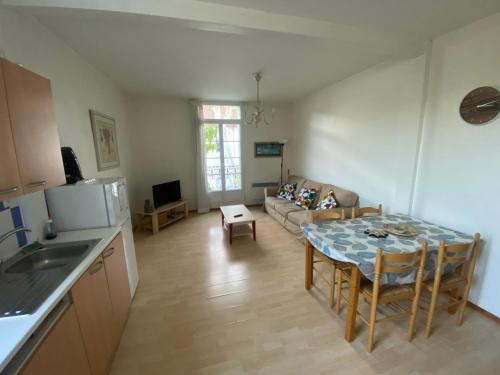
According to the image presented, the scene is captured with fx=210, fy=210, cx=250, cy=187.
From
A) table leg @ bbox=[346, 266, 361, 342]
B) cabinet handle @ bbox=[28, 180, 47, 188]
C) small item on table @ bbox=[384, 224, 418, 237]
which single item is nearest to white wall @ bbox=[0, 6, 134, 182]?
cabinet handle @ bbox=[28, 180, 47, 188]

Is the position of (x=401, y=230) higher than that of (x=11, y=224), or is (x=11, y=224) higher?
(x=11, y=224)

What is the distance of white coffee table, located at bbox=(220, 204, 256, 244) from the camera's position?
3.41 m

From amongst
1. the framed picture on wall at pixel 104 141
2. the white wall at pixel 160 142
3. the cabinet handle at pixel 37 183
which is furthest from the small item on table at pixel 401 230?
the white wall at pixel 160 142

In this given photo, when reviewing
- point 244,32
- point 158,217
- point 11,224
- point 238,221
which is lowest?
point 158,217

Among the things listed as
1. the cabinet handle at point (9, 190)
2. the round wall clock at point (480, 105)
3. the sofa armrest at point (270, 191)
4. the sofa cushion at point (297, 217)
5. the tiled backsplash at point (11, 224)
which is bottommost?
the sofa cushion at point (297, 217)

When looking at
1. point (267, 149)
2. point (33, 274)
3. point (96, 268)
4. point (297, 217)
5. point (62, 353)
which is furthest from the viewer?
point (267, 149)

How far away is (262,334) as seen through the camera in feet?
5.89

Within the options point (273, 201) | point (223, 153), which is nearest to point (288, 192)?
point (273, 201)

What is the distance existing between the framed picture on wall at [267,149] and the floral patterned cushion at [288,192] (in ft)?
3.26

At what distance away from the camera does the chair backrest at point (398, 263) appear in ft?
4.73

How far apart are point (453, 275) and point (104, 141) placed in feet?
13.7

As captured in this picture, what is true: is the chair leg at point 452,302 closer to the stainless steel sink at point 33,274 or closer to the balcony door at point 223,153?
the stainless steel sink at point 33,274

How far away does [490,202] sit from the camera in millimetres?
1878

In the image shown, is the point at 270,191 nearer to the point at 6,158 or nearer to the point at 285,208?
the point at 285,208
